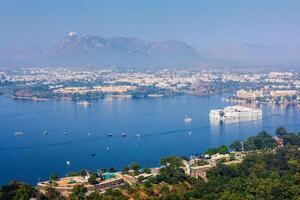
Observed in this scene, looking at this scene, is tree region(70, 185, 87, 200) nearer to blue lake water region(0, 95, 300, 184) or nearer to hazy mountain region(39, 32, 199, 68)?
blue lake water region(0, 95, 300, 184)

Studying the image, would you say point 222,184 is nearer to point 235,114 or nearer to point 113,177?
point 113,177

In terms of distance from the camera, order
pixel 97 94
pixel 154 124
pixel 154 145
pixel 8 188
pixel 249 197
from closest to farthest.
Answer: pixel 249 197 < pixel 8 188 < pixel 154 145 < pixel 154 124 < pixel 97 94

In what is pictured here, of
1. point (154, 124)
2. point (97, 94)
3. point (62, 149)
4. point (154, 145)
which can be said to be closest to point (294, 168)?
point (154, 145)

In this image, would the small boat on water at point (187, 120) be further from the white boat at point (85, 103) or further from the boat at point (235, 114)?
the white boat at point (85, 103)

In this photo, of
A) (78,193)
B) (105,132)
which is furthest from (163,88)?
(78,193)

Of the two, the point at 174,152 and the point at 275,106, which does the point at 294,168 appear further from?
the point at 275,106
